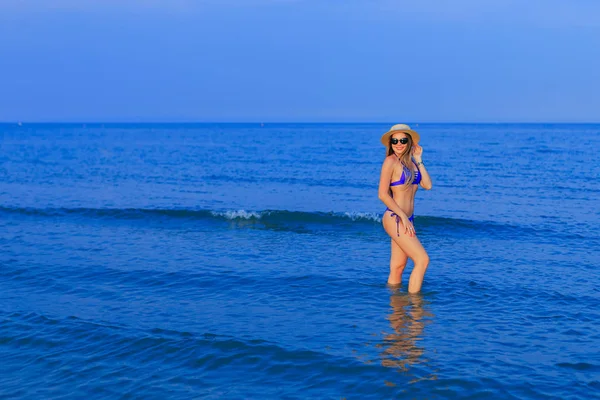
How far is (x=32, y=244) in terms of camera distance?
14.7m

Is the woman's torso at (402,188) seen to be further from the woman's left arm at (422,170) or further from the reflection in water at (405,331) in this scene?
the reflection in water at (405,331)

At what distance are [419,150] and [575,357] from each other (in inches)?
141

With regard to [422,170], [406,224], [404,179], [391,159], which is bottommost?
[406,224]

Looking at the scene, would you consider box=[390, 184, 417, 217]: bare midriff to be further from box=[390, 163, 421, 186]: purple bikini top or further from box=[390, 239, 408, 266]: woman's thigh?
box=[390, 239, 408, 266]: woman's thigh

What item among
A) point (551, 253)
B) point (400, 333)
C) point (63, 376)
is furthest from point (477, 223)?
point (63, 376)

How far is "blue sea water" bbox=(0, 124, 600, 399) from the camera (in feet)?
22.3

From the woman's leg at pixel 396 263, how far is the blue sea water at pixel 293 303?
373 mm

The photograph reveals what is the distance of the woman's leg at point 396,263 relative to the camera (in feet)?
31.6

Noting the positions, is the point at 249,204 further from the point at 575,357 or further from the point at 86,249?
the point at 575,357

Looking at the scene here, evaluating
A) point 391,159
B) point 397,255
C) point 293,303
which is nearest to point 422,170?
point 391,159

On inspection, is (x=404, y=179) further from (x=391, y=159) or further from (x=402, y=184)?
(x=391, y=159)

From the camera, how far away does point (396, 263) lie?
9906 millimetres

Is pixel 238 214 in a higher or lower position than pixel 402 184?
lower

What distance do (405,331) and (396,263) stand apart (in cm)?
186
